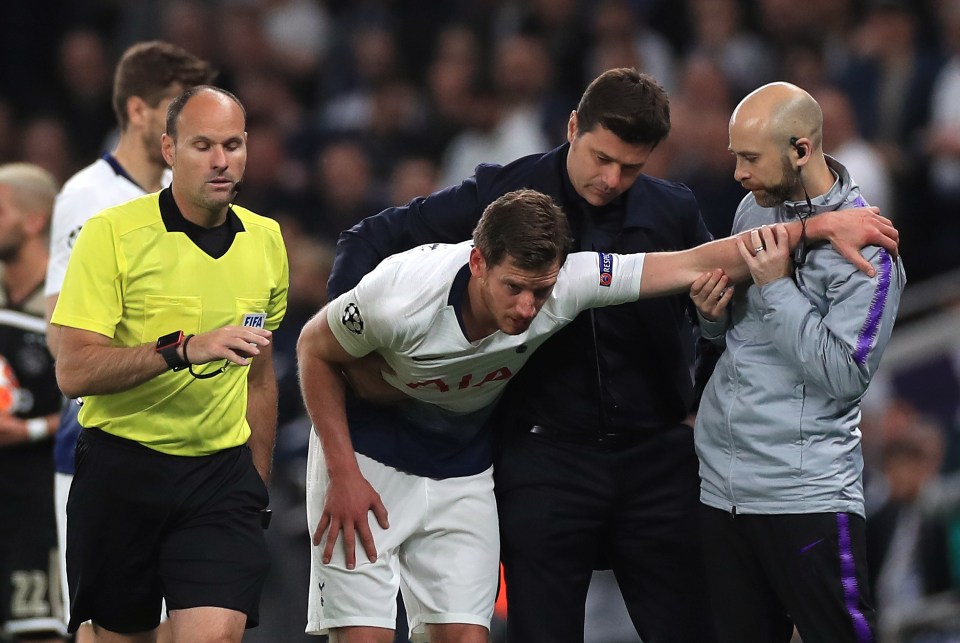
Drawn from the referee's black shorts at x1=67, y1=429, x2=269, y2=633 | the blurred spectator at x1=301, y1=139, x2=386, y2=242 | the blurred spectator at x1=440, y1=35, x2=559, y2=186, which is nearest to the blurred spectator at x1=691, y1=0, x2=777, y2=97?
the blurred spectator at x1=440, y1=35, x2=559, y2=186

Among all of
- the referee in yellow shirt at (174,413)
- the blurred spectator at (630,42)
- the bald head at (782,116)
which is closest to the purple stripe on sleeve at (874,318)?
the bald head at (782,116)

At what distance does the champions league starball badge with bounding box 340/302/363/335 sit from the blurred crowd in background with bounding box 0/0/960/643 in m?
3.26

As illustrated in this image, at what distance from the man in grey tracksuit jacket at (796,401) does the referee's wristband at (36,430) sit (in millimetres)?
2884

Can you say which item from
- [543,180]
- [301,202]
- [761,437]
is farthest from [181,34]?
[761,437]

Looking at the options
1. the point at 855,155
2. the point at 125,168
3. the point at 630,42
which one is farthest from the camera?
the point at 630,42

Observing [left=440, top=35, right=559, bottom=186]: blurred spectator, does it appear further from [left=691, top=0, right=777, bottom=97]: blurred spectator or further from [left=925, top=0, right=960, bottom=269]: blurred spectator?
[left=925, top=0, right=960, bottom=269]: blurred spectator

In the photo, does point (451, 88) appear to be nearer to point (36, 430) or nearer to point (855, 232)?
point (36, 430)

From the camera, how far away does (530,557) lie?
15.4 ft

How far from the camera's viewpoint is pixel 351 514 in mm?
4598

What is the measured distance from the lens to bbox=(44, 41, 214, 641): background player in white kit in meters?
5.35

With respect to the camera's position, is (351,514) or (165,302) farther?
(351,514)

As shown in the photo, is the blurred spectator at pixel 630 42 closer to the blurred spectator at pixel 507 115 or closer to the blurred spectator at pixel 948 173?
the blurred spectator at pixel 507 115

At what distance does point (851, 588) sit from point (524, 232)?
1361mm

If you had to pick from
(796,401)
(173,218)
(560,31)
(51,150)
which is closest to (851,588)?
(796,401)
